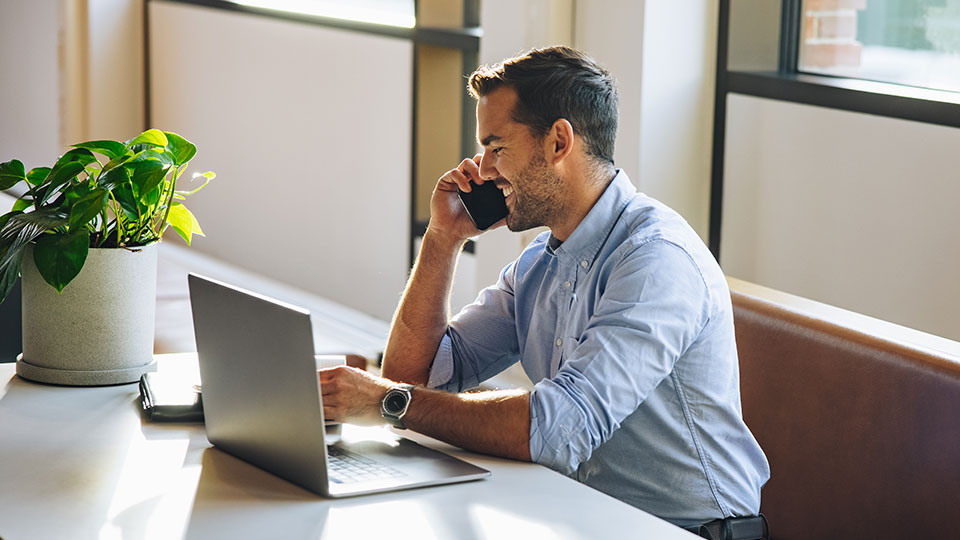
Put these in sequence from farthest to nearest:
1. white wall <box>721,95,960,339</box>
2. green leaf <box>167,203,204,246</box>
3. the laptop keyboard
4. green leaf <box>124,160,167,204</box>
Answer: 1. white wall <box>721,95,960,339</box>
2. green leaf <box>167,203,204,246</box>
3. green leaf <box>124,160,167,204</box>
4. the laptop keyboard

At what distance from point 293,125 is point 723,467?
13.7 ft

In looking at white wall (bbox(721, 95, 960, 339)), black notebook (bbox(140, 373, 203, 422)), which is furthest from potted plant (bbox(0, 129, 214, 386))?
white wall (bbox(721, 95, 960, 339))

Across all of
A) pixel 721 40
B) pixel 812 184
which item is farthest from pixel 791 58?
pixel 812 184

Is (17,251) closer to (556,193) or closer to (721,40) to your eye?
(556,193)

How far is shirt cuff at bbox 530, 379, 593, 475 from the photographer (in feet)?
5.81

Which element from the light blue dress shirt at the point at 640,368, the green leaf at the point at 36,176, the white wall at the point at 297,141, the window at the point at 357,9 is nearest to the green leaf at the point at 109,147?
the green leaf at the point at 36,176

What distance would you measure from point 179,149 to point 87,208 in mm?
216

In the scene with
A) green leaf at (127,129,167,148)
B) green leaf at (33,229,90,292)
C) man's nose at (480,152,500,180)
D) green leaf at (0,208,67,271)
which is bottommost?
green leaf at (33,229,90,292)

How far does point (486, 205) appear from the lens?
2.38 m

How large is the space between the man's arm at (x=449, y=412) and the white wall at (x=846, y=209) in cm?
163

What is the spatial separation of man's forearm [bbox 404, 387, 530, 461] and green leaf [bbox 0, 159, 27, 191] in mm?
820

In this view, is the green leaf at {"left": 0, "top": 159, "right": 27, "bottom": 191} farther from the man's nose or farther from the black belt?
the black belt

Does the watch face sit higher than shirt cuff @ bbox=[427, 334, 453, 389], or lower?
higher

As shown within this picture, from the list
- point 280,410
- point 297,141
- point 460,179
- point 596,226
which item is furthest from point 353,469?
point 297,141
